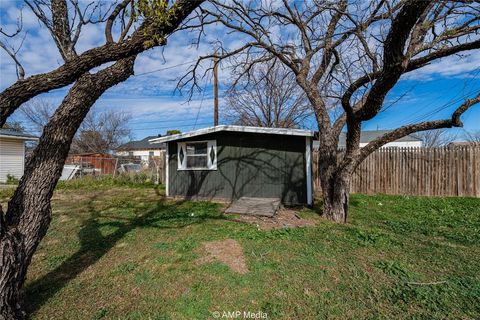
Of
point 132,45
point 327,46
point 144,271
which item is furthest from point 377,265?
point 327,46

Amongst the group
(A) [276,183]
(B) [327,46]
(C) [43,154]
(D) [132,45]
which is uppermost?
(B) [327,46]

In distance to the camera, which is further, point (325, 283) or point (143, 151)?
point (143, 151)

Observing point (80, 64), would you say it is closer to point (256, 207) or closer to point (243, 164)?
point (256, 207)

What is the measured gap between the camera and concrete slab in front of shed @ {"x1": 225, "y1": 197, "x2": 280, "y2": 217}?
624 cm

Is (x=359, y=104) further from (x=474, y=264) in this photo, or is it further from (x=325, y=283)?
(x=325, y=283)

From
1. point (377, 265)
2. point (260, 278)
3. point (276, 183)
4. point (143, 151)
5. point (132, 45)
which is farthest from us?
point (143, 151)

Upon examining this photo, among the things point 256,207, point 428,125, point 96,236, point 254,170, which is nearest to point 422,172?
point 428,125

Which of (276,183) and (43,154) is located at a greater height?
(43,154)

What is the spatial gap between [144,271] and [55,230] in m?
3.18

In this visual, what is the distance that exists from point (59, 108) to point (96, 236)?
10.2 feet

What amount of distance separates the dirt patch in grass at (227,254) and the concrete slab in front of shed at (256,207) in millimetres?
1890

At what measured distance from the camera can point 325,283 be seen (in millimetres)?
3072

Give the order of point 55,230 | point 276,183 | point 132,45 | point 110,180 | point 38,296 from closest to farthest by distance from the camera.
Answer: point 132,45
point 38,296
point 55,230
point 276,183
point 110,180

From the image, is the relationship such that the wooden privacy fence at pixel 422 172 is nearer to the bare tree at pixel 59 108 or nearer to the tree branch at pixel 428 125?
the tree branch at pixel 428 125
